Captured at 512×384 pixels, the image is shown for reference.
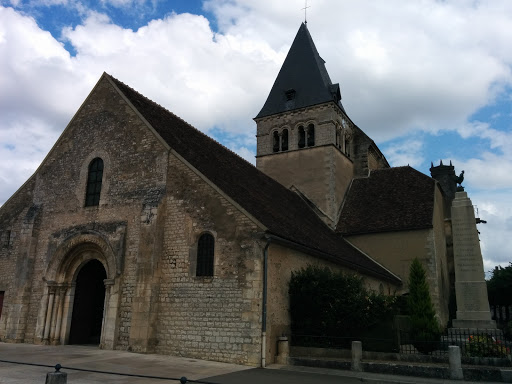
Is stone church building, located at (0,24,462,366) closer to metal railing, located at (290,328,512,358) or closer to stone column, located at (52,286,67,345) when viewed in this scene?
stone column, located at (52,286,67,345)

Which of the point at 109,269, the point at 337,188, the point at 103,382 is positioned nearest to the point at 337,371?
the point at 103,382

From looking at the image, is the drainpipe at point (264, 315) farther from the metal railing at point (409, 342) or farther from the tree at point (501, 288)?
the tree at point (501, 288)

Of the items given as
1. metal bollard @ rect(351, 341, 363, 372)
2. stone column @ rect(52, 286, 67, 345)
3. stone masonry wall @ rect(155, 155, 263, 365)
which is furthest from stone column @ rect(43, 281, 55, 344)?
metal bollard @ rect(351, 341, 363, 372)

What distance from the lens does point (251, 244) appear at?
43.4ft

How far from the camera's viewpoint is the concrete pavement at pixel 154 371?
959 centimetres

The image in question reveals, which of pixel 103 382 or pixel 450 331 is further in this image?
pixel 450 331

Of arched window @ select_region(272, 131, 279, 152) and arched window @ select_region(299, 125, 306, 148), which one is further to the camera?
arched window @ select_region(272, 131, 279, 152)

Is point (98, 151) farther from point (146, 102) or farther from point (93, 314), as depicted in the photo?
point (93, 314)

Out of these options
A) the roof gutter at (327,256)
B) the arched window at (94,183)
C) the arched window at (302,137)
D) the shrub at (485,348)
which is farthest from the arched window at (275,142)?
the shrub at (485,348)

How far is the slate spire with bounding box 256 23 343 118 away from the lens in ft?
91.5

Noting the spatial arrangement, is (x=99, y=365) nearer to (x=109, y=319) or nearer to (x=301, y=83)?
(x=109, y=319)

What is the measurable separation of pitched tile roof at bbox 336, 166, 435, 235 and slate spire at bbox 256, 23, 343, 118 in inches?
221

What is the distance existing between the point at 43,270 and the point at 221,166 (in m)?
8.01

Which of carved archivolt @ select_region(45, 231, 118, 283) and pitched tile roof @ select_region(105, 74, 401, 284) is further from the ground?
pitched tile roof @ select_region(105, 74, 401, 284)
